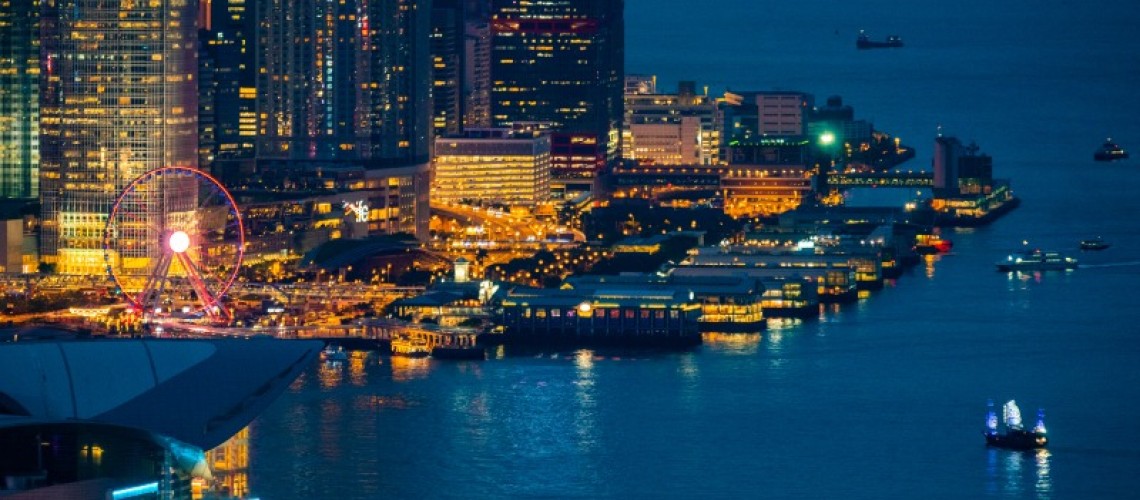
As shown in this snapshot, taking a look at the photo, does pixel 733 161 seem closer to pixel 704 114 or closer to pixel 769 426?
pixel 704 114

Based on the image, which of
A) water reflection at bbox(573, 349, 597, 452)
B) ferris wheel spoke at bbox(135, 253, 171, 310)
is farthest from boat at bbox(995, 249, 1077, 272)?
ferris wheel spoke at bbox(135, 253, 171, 310)

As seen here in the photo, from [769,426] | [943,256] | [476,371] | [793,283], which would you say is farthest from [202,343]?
[943,256]

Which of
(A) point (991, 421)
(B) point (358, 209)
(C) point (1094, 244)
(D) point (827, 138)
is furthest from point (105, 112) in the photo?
(D) point (827, 138)

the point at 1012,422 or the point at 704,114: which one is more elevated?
the point at 704,114

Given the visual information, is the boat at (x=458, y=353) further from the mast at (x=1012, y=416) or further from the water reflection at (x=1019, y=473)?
the water reflection at (x=1019, y=473)

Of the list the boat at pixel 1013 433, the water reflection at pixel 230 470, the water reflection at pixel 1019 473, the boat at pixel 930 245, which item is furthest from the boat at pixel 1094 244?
the water reflection at pixel 230 470

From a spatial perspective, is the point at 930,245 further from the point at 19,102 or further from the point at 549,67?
the point at 19,102
